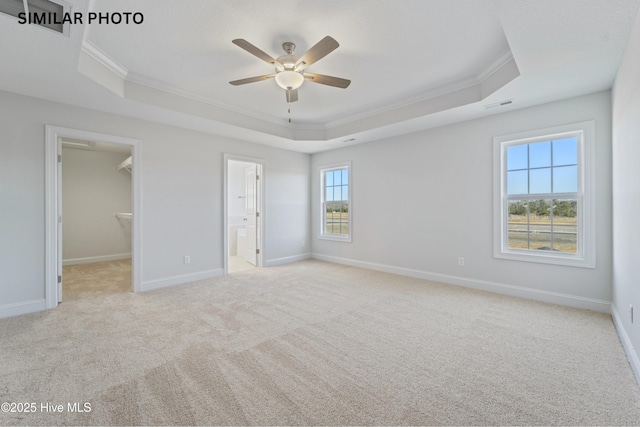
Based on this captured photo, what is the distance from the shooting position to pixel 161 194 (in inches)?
167

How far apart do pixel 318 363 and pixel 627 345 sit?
255cm

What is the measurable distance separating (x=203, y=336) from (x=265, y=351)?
685mm

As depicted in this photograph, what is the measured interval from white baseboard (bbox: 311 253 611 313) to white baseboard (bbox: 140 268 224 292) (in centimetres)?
284

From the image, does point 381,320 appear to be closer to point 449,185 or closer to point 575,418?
point 575,418

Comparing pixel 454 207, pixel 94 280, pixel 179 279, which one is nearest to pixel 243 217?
pixel 179 279

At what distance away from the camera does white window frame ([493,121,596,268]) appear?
323cm

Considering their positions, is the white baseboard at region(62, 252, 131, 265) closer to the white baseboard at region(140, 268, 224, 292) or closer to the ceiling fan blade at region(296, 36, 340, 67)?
the white baseboard at region(140, 268, 224, 292)

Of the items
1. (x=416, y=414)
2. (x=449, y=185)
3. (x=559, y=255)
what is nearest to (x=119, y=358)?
(x=416, y=414)

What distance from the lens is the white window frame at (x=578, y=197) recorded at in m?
3.23

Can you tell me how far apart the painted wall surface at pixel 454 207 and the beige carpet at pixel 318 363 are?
47 centimetres

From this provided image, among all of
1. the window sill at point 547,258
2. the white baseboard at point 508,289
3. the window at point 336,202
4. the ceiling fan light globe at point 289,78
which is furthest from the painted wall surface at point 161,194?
the window sill at point 547,258

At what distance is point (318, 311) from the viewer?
322cm

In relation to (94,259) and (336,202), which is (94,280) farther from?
(336,202)

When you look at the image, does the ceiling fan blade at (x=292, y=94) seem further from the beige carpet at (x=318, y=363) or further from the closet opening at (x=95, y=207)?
the closet opening at (x=95, y=207)
